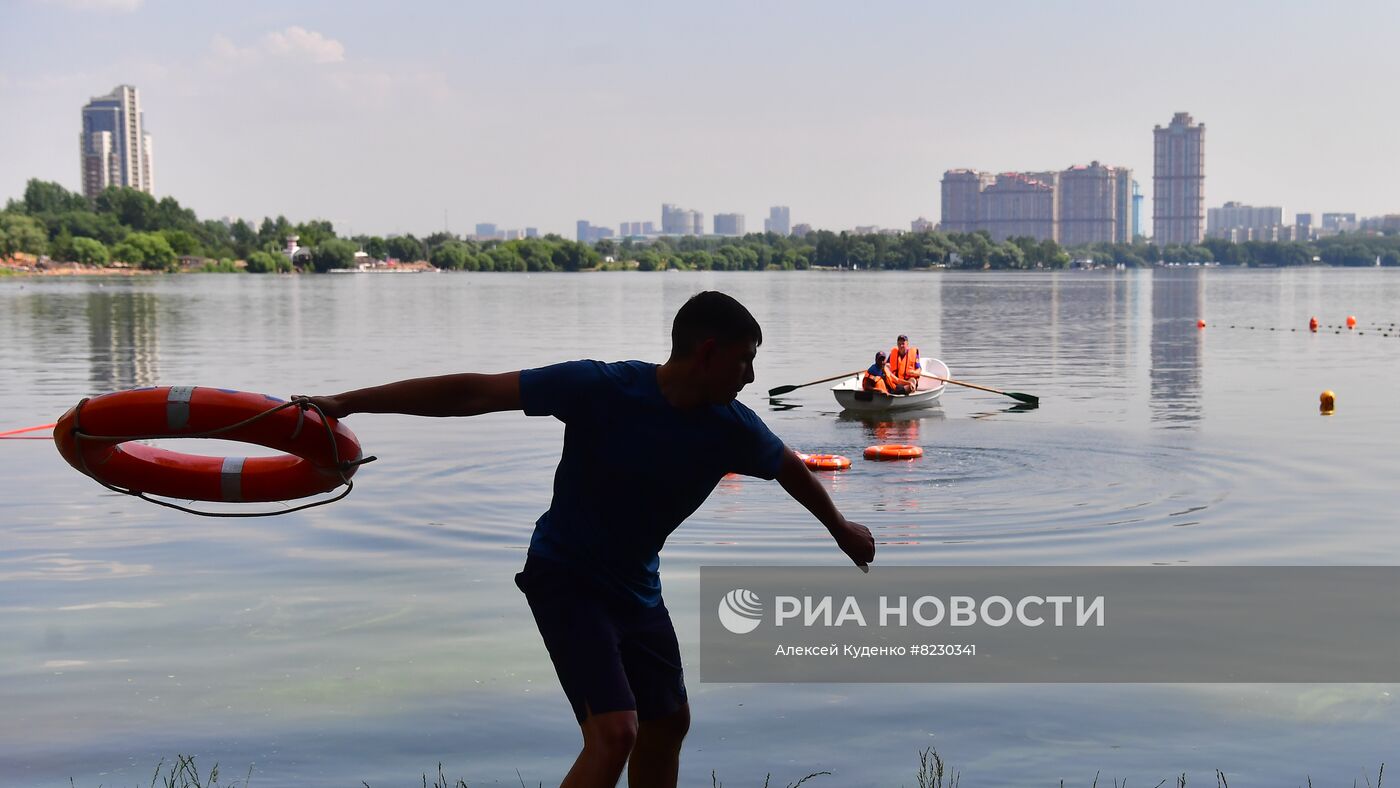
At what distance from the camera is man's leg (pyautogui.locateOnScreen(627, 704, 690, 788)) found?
5191mm

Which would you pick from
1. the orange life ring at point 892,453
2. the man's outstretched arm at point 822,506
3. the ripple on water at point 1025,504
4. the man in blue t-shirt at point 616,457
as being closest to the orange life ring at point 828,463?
the ripple on water at point 1025,504

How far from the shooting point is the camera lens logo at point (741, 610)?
10.8m

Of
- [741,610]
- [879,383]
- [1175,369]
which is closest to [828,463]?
[741,610]

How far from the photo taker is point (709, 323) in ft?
16.1

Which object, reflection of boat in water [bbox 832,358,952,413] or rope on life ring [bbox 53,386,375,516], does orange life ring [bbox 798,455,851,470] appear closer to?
reflection of boat in water [bbox 832,358,952,413]

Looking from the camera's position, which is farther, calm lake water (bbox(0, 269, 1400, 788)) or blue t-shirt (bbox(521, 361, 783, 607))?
calm lake water (bbox(0, 269, 1400, 788))

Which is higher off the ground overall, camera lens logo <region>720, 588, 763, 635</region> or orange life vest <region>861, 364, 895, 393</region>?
orange life vest <region>861, 364, 895, 393</region>

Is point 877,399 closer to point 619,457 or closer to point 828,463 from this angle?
point 828,463

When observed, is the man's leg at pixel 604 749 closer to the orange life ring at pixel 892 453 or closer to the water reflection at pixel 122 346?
the orange life ring at pixel 892 453

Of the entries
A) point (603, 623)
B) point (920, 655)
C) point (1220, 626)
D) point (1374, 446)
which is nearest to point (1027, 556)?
point (1220, 626)

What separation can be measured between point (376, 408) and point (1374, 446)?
19626mm

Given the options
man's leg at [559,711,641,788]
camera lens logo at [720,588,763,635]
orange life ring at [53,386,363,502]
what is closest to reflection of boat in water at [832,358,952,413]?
camera lens logo at [720,588,763,635]

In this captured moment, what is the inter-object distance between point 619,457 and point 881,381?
2119cm

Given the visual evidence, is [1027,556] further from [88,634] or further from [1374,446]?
[1374,446]
